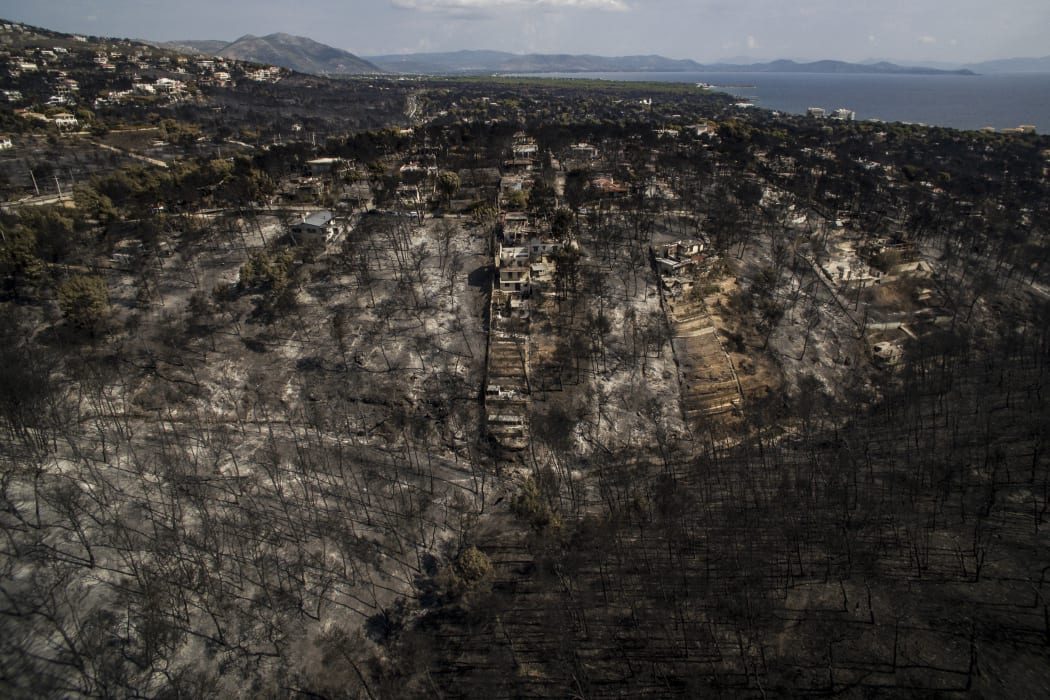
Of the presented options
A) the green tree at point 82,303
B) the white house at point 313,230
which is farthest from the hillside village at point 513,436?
the white house at point 313,230

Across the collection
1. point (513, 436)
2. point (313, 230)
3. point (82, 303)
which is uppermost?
point (313, 230)

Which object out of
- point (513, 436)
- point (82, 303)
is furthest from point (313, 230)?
point (513, 436)

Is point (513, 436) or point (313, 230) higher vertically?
point (313, 230)

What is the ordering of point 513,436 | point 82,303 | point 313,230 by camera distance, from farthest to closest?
1. point 313,230
2. point 82,303
3. point 513,436

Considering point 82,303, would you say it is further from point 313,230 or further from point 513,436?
point 513,436

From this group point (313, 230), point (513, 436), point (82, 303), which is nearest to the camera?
point (513, 436)

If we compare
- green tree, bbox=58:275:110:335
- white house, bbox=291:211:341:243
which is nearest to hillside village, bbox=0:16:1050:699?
green tree, bbox=58:275:110:335

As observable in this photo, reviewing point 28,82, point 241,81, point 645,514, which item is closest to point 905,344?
point 645,514

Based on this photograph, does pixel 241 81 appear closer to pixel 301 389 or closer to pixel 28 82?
pixel 28 82

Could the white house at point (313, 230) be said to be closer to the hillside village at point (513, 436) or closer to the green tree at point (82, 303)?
the hillside village at point (513, 436)
